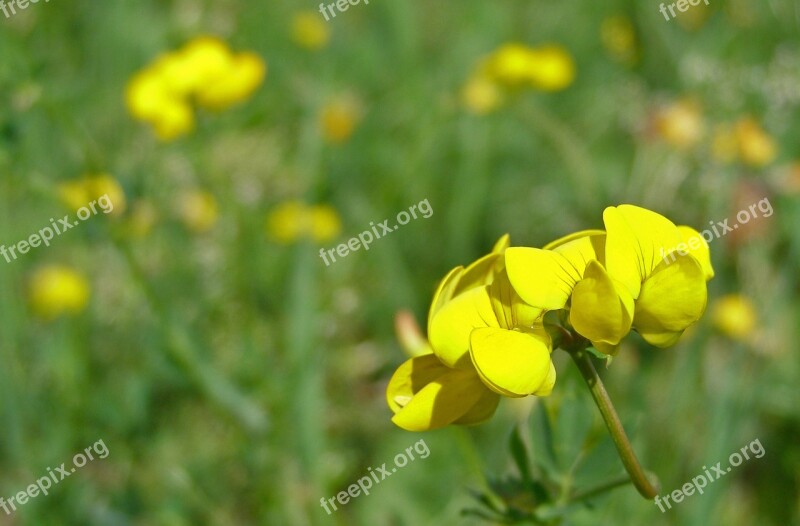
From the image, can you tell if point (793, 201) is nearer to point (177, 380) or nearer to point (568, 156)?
point (568, 156)

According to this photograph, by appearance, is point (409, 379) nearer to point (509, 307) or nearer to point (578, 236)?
point (509, 307)

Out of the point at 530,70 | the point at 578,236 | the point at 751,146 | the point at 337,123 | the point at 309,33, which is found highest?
the point at 309,33

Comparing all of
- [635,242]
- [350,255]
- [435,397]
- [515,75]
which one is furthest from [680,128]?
[435,397]

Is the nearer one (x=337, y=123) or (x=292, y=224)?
(x=292, y=224)

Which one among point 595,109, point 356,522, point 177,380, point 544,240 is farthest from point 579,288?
point 595,109

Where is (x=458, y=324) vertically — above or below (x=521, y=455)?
above

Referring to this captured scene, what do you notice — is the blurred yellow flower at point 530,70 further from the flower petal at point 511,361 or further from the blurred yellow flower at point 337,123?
the flower petal at point 511,361

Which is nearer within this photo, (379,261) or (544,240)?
(379,261)
